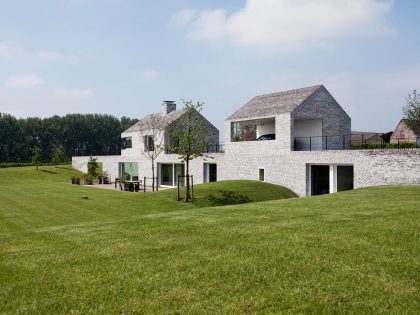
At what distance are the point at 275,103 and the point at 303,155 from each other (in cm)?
659

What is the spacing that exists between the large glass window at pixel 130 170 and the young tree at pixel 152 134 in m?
2.88

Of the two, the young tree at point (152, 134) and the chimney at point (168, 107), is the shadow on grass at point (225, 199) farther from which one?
the chimney at point (168, 107)

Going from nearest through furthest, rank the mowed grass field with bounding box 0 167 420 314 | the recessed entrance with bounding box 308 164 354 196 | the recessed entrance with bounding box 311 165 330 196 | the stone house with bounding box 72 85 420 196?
the mowed grass field with bounding box 0 167 420 314
the stone house with bounding box 72 85 420 196
the recessed entrance with bounding box 308 164 354 196
the recessed entrance with bounding box 311 165 330 196

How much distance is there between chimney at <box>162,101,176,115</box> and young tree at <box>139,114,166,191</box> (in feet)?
5.29

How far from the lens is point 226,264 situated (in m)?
7.79

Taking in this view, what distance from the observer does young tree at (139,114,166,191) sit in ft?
144

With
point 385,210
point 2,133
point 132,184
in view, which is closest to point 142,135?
point 132,184

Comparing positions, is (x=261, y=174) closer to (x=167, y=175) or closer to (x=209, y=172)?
(x=209, y=172)

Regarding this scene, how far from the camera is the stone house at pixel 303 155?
24047mm

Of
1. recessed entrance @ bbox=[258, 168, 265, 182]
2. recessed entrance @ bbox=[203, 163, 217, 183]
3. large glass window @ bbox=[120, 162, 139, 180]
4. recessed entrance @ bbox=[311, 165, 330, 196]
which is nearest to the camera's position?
recessed entrance @ bbox=[311, 165, 330, 196]

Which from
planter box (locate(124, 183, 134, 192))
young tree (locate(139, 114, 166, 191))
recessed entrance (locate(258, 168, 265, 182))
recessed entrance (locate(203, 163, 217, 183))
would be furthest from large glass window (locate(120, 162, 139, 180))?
recessed entrance (locate(258, 168, 265, 182))

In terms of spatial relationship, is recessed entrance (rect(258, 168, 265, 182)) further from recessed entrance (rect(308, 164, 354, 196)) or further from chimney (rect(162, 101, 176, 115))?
chimney (rect(162, 101, 176, 115))

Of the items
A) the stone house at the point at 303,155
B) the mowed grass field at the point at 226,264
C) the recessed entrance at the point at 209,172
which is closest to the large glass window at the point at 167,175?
the stone house at the point at 303,155

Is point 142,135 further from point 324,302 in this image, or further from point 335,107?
point 324,302
